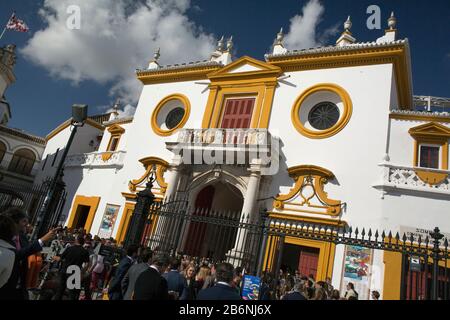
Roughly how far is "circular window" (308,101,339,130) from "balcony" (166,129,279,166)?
7.19ft

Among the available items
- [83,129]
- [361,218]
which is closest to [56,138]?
[83,129]

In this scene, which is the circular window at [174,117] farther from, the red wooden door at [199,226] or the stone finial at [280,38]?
the stone finial at [280,38]

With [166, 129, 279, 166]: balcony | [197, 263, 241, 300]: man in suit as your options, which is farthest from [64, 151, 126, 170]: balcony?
[197, 263, 241, 300]: man in suit

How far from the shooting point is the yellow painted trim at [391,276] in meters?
10.4

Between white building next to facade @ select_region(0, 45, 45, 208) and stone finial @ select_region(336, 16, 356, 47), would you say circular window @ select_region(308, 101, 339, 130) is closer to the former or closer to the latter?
stone finial @ select_region(336, 16, 356, 47)

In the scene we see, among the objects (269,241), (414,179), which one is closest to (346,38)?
(414,179)

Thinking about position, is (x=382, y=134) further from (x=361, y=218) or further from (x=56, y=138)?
(x=56, y=138)

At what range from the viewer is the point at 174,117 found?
62.1 feet

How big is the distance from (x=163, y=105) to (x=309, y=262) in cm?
1230

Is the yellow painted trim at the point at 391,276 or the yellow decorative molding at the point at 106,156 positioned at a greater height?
the yellow decorative molding at the point at 106,156

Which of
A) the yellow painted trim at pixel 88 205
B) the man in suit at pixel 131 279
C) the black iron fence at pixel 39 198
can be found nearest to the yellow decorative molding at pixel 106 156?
the yellow painted trim at pixel 88 205

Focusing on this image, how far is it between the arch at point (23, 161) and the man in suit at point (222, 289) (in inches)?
1334

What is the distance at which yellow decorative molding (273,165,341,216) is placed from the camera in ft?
40.9
